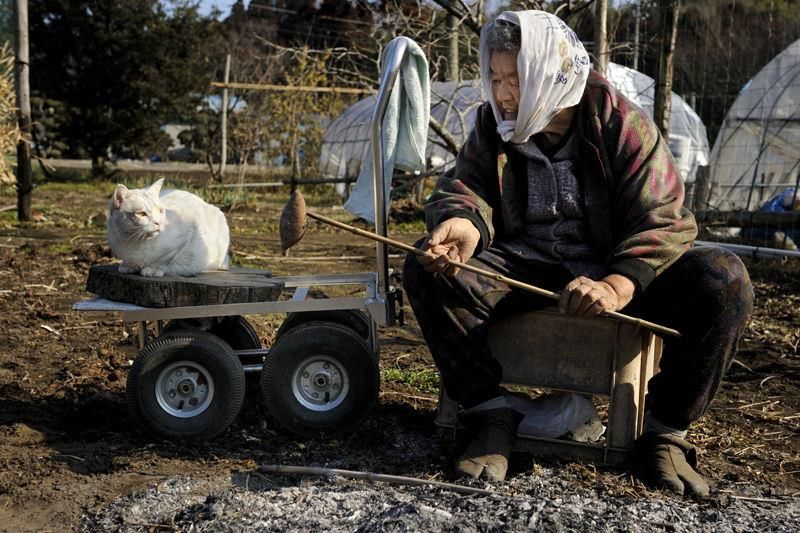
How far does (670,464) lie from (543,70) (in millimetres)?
1407

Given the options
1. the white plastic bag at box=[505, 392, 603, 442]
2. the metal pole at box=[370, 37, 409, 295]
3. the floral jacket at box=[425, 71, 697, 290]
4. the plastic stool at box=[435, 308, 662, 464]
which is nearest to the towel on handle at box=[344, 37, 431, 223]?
the metal pole at box=[370, 37, 409, 295]

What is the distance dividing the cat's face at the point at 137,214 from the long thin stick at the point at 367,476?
123 cm

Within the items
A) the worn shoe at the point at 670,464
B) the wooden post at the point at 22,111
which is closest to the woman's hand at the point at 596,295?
the worn shoe at the point at 670,464

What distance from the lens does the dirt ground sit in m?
2.75

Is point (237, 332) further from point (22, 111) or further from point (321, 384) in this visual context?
point (22, 111)

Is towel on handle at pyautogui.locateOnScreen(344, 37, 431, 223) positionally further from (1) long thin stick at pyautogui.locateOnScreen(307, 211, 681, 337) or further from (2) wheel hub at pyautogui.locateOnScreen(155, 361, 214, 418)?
(2) wheel hub at pyautogui.locateOnScreen(155, 361, 214, 418)

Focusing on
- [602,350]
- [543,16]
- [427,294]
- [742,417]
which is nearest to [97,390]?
[427,294]

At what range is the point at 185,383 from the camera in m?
3.44

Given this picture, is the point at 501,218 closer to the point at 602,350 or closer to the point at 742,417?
the point at 602,350

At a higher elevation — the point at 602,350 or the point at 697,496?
the point at 602,350

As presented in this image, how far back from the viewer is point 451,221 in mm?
3229

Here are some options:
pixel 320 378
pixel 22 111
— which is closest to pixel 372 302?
pixel 320 378

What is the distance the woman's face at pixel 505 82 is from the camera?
125 inches

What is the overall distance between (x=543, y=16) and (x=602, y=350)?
1202mm
